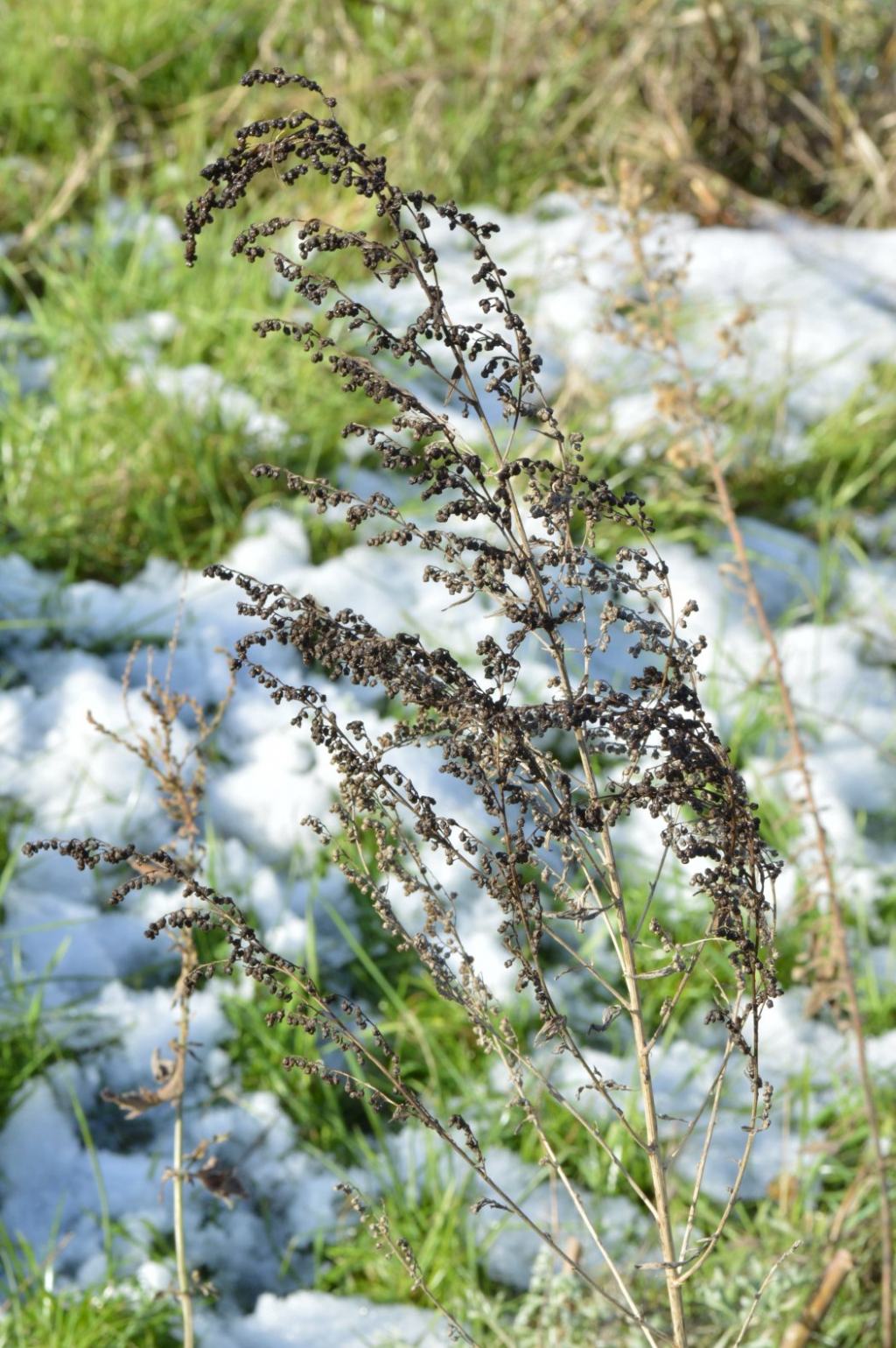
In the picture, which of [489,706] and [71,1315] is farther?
[71,1315]

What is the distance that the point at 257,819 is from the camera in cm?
297

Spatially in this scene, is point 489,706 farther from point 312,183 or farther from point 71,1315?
point 312,183

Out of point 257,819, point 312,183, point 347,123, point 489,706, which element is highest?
point 347,123

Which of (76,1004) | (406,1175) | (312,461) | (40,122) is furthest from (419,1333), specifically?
(40,122)

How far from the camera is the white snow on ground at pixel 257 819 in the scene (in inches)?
93.1

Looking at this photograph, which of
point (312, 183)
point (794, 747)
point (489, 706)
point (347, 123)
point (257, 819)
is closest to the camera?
point (489, 706)

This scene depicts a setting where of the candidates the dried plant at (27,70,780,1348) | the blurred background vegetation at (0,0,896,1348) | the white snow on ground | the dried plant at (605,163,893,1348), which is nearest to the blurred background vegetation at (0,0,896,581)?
the blurred background vegetation at (0,0,896,1348)

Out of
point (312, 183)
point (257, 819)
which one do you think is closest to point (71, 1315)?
point (257, 819)

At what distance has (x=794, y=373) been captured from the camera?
4.18 metres

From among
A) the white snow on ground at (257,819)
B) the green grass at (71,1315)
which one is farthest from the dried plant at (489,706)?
the green grass at (71,1315)

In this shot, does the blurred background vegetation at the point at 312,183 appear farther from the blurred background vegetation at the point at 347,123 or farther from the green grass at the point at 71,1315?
the green grass at the point at 71,1315

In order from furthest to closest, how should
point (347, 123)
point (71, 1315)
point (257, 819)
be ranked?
point (347, 123), point (257, 819), point (71, 1315)

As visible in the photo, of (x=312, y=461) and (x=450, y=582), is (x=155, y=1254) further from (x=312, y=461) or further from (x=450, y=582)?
(x=312, y=461)

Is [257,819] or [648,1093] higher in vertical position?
[257,819]
